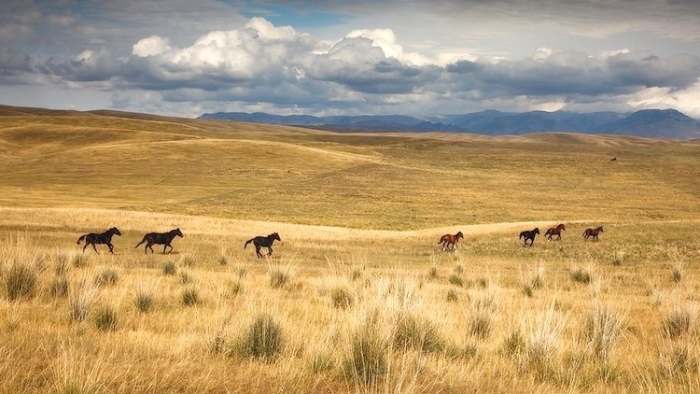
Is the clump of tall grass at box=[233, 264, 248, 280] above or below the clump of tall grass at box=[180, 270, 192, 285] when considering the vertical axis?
below

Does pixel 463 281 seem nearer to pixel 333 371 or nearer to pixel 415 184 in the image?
pixel 333 371

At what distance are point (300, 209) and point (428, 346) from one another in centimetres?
5764

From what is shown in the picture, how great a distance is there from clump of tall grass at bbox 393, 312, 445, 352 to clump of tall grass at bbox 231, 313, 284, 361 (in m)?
1.64

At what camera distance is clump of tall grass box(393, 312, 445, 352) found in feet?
25.3

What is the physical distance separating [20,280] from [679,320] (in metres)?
12.0

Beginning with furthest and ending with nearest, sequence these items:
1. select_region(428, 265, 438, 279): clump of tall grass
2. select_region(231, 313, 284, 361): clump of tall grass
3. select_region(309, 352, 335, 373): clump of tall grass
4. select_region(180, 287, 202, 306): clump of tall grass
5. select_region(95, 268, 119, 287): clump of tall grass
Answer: select_region(428, 265, 438, 279): clump of tall grass, select_region(95, 268, 119, 287): clump of tall grass, select_region(180, 287, 202, 306): clump of tall grass, select_region(231, 313, 284, 361): clump of tall grass, select_region(309, 352, 335, 373): clump of tall grass

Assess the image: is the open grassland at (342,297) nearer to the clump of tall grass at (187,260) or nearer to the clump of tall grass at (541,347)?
the clump of tall grass at (541,347)

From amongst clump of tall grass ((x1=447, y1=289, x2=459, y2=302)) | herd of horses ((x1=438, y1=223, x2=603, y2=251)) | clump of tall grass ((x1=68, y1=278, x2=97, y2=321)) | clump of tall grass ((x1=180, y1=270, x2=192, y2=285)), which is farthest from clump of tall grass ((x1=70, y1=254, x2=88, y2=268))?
herd of horses ((x1=438, y1=223, x2=603, y2=251))

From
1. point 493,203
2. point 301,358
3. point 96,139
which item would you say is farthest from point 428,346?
point 96,139

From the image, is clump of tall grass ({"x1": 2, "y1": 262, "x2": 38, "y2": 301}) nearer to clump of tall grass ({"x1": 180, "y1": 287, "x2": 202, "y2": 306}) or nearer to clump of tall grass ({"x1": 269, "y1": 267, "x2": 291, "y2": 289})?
clump of tall grass ({"x1": 180, "y1": 287, "x2": 202, "y2": 306})

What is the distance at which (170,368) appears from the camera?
→ 225 inches

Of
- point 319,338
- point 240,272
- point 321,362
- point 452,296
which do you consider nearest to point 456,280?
point 452,296

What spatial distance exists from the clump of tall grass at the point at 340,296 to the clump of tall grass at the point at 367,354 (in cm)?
515

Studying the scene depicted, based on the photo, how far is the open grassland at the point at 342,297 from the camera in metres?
6.04
